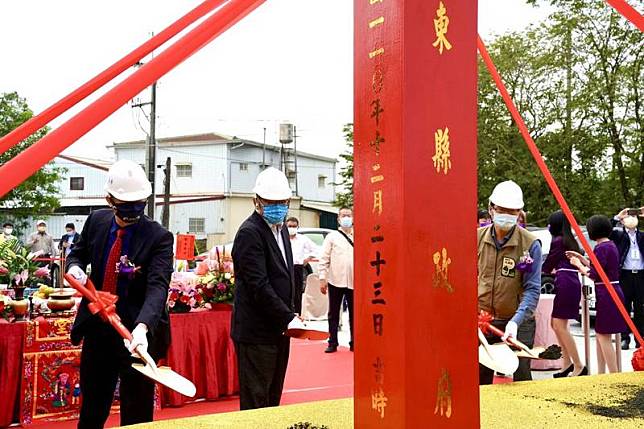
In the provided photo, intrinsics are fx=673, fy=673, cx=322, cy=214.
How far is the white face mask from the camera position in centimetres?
681

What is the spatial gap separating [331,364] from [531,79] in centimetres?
1135

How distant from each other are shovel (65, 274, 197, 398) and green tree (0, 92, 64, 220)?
1811 centimetres

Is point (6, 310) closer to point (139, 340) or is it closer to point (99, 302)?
point (99, 302)

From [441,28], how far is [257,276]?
5.32 feet

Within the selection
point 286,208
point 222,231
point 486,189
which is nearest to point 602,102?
point 486,189

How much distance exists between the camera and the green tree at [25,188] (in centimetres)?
1920

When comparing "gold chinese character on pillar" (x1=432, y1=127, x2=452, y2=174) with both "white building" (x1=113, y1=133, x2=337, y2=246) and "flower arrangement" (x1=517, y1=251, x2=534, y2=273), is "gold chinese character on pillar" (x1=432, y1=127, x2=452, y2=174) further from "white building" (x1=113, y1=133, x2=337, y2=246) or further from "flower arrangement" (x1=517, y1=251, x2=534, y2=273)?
"white building" (x1=113, y1=133, x2=337, y2=246)

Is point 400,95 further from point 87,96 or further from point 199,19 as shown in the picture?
point 87,96

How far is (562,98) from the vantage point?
14.9 meters

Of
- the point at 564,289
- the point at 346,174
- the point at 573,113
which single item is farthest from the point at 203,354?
the point at 346,174

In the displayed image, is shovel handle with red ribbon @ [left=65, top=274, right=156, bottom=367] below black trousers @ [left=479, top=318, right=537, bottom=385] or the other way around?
the other way around

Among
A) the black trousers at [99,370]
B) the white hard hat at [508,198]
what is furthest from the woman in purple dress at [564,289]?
the black trousers at [99,370]

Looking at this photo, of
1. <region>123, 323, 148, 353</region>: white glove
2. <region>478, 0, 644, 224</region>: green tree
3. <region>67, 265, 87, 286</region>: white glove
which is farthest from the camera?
<region>478, 0, 644, 224</region>: green tree

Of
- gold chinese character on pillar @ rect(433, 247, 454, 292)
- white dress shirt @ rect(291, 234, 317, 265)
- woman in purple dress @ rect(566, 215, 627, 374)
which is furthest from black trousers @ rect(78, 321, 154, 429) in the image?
white dress shirt @ rect(291, 234, 317, 265)
